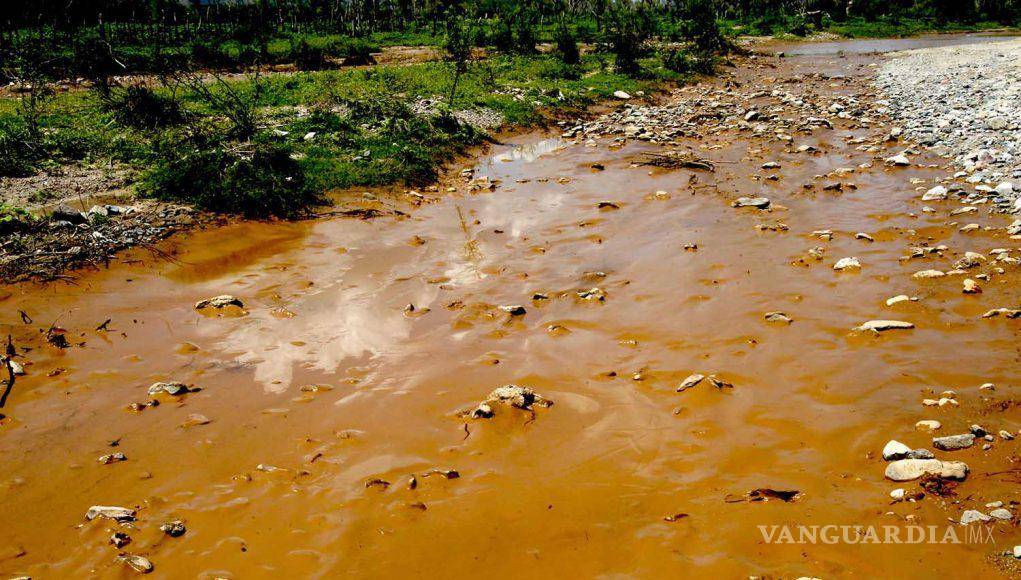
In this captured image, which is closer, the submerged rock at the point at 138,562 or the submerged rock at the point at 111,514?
the submerged rock at the point at 138,562

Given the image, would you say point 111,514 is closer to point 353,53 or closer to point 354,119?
point 354,119

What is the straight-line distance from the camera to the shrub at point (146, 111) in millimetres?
11576

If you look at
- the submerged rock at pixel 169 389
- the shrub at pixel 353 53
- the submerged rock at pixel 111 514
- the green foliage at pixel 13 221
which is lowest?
the submerged rock at pixel 111 514

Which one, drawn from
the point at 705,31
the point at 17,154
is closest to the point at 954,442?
the point at 17,154

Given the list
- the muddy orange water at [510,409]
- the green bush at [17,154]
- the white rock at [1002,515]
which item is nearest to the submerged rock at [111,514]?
the muddy orange water at [510,409]

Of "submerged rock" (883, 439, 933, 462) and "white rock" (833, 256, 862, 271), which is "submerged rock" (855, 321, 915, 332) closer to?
"white rock" (833, 256, 862, 271)

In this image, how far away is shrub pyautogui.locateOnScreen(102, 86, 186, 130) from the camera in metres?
11.6

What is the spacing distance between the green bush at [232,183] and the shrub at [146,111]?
2950mm

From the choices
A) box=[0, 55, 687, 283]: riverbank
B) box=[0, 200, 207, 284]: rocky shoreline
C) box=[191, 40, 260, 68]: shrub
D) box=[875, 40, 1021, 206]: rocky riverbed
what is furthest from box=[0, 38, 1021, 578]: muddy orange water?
box=[191, 40, 260, 68]: shrub

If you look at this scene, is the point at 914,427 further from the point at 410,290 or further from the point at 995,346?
the point at 410,290

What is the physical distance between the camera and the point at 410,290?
623cm

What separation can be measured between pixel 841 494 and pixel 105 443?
184 inches

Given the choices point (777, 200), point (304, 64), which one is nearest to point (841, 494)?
point (777, 200)

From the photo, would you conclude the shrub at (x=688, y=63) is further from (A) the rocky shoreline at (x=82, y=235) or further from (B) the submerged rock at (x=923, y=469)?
(B) the submerged rock at (x=923, y=469)
